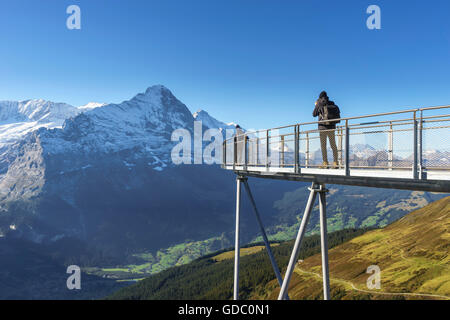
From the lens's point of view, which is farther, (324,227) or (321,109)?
(321,109)

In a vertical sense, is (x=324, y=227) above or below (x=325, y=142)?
below

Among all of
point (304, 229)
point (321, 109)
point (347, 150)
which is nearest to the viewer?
point (347, 150)

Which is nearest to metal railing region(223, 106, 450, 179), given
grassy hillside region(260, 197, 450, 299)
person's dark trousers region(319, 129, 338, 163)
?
person's dark trousers region(319, 129, 338, 163)

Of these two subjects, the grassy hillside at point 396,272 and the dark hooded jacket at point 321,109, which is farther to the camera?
the grassy hillside at point 396,272

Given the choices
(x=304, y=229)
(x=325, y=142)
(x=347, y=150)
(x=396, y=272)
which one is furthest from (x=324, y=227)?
(x=396, y=272)

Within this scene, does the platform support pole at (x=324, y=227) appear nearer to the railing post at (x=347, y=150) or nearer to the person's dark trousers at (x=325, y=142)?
the person's dark trousers at (x=325, y=142)

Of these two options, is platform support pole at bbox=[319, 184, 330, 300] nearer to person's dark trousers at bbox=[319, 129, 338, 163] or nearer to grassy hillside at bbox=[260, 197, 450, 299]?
person's dark trousers at bbox=[319, 129, 338, 163]

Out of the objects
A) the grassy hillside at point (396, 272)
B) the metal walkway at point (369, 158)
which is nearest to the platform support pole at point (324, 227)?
the metal walkway at point (369, 158)

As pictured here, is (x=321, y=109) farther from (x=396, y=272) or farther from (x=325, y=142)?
(x=396, y=272)

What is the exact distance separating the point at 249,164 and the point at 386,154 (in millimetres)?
12203

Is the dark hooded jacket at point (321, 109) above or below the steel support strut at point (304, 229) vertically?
above
